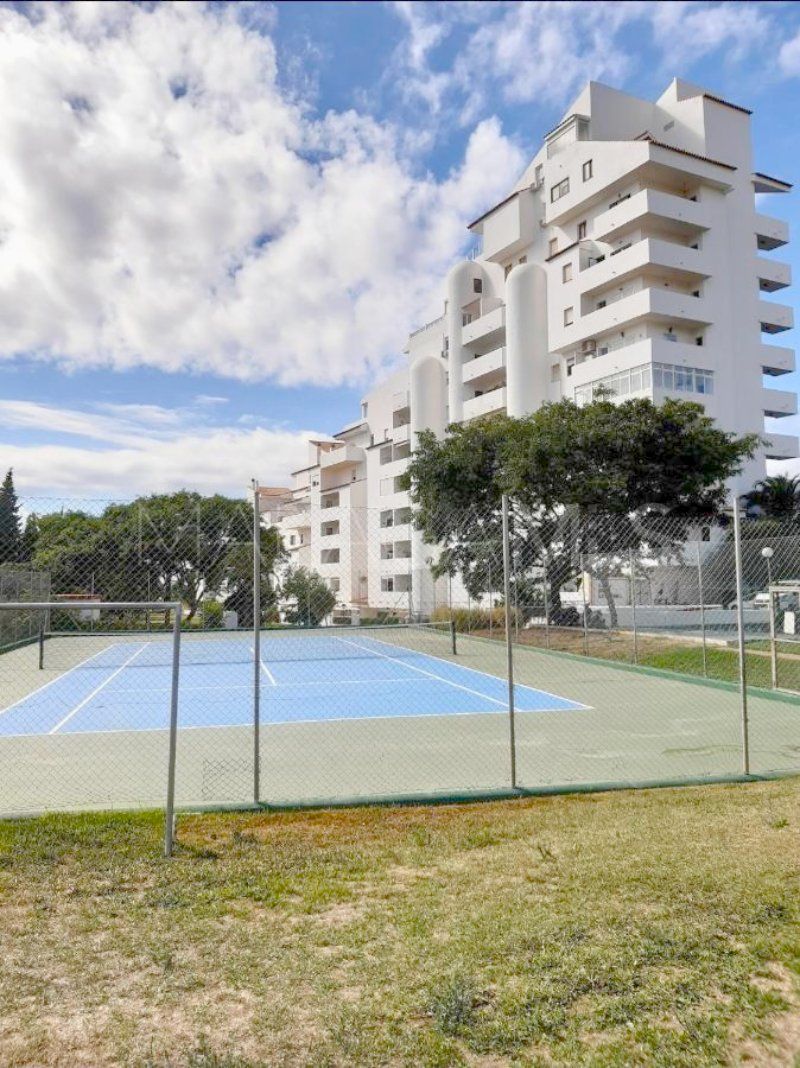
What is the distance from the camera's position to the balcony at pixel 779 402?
43688mm

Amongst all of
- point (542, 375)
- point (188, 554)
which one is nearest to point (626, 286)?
point (542, 375)

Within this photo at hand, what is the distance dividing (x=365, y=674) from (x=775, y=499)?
27.9 metres

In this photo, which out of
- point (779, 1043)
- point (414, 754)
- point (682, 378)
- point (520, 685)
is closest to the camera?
point (779, 1043)

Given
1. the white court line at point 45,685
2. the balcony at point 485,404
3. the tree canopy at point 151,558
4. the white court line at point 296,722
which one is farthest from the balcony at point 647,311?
the tree canopy at point 151,558

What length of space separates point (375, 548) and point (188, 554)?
37976 mm

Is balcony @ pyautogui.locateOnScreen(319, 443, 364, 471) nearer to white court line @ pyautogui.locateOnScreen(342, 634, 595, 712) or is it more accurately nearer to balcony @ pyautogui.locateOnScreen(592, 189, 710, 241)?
balcony @ pyautogui.locateOnScreen(592, 189, 710, 241)

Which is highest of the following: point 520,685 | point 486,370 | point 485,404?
point 486,370

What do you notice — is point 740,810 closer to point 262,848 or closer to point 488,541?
point 262,848

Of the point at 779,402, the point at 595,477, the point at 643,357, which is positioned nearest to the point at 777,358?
the point at 779,402

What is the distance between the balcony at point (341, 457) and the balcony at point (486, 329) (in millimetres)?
18130

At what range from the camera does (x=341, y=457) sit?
68250 millimetres

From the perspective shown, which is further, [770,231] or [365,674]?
[770,231]

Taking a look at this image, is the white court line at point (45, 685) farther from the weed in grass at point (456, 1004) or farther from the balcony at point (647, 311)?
the balcony at point (647, 311)

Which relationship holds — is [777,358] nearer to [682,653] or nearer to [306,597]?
[682,653]
